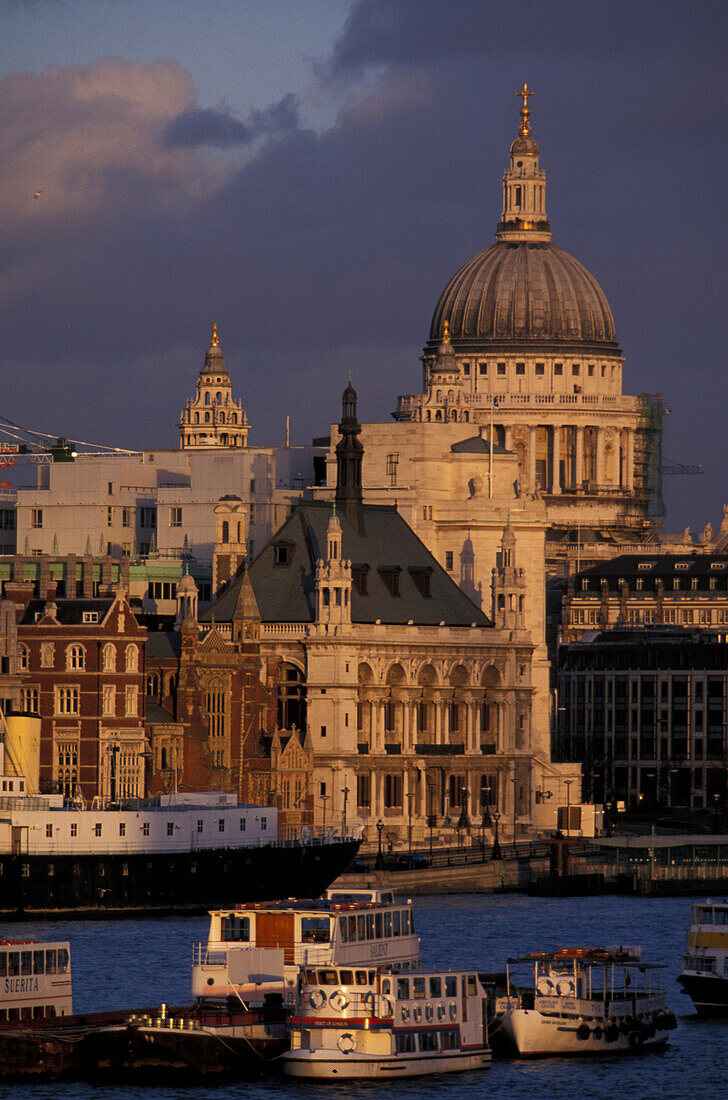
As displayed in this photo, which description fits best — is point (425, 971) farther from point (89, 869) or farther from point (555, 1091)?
point (89, 869)

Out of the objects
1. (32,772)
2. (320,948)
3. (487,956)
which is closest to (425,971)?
(320,948)

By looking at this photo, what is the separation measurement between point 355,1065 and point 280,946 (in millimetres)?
6438

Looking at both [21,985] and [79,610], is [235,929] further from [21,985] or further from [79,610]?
[79,610]

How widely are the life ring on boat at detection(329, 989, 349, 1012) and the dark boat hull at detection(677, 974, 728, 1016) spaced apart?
73.1ft

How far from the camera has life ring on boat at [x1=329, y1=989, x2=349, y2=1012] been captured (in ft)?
366

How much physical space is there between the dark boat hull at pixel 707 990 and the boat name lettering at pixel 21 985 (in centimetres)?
2585

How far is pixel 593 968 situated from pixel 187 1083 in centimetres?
1654

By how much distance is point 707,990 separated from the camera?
427 ft

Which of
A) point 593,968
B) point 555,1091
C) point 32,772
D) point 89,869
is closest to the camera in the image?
point 555,1091

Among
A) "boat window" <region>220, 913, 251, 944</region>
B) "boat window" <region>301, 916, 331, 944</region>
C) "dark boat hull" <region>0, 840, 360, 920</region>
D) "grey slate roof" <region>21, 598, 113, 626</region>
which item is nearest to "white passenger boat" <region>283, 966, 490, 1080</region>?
"boat window" <region>301, 916, 331, 944</region>

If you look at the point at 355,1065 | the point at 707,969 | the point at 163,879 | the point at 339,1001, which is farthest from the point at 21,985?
the point at 163,879

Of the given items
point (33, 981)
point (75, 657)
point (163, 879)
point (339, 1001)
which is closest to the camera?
point (339, 1001)

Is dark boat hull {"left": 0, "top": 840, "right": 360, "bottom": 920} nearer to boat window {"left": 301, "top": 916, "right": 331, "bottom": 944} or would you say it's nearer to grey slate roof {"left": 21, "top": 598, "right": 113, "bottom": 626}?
grey slate roof {"left": 21, "top": 598, "right": 113, "bottom": 626}

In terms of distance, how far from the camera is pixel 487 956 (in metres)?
145
